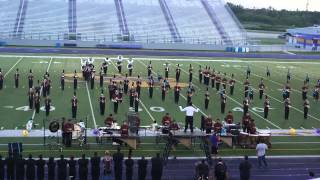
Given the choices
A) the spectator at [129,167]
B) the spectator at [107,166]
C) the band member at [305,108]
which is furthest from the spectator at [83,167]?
the band member at [305,108]

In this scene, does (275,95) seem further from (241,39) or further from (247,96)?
(241,39)

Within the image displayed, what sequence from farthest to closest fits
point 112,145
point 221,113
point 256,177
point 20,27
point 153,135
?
point 20,27, point 221,113, point 153,135, point 112,145, point 256,177

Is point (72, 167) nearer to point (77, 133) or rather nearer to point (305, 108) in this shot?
point (77, 133)

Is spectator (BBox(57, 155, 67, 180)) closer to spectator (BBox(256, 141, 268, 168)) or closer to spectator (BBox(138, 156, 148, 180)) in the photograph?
spectator (BBox(138, 156, 148, 180))

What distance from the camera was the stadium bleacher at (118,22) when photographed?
57.7 metres

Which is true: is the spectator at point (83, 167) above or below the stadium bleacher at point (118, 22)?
below

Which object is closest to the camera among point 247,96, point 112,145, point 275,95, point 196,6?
point 112,145

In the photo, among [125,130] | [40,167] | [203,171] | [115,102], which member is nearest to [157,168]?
[203,171]

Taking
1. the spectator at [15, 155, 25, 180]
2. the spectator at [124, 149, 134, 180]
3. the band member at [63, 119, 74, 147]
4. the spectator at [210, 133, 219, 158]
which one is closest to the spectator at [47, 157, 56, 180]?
the spectator at [15, 155, 25, 180]

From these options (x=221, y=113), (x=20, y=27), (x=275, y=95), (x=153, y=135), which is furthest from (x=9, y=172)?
(x=20, y=27)

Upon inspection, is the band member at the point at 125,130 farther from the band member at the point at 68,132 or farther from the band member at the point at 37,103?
the band member at the point at 37,103

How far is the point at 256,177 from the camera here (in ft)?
43.0

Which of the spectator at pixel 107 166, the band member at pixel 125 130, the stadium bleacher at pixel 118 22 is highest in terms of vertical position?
the stadium bleacher at pixel 118 22

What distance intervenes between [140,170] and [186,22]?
5381 cm
